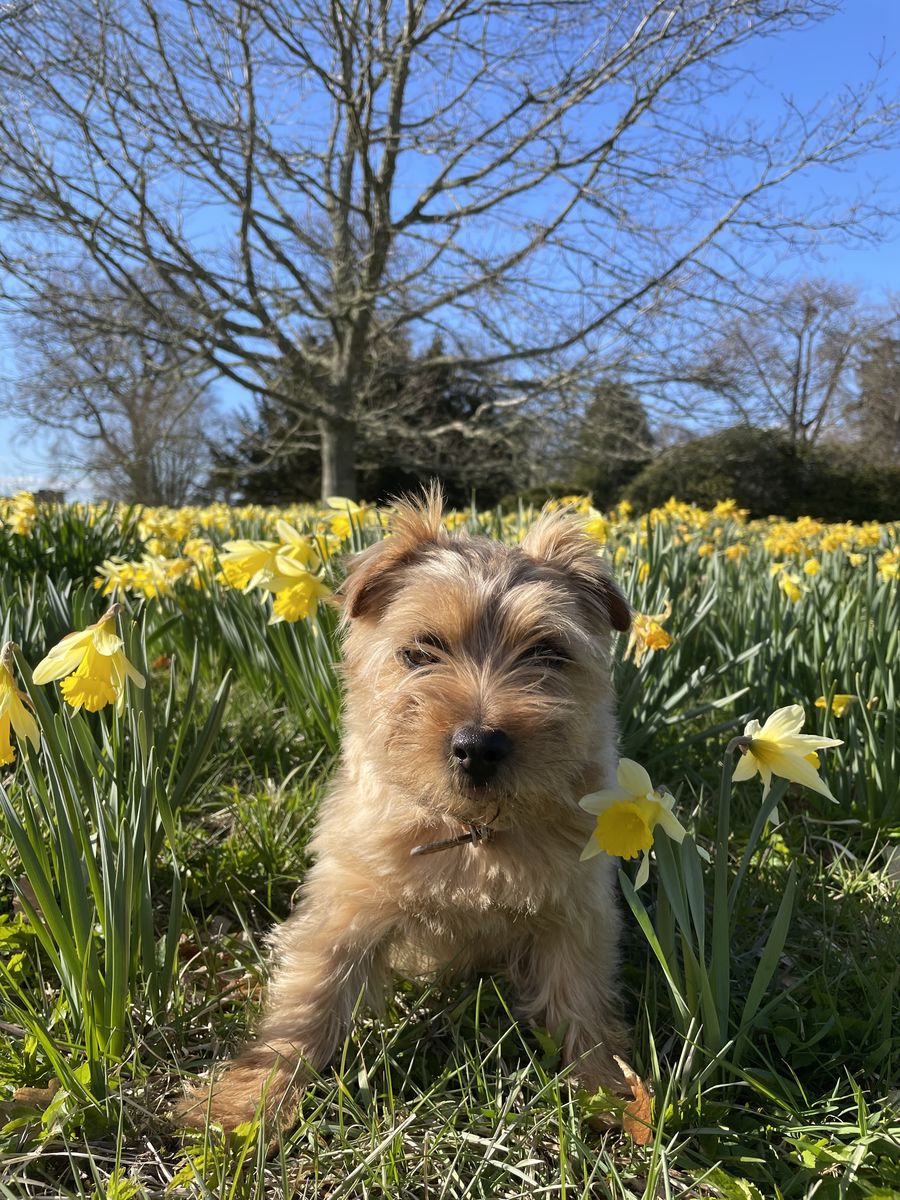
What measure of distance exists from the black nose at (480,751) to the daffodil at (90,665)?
700 mm

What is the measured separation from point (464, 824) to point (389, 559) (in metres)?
0.75

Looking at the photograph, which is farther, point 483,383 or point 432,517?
point 483,383

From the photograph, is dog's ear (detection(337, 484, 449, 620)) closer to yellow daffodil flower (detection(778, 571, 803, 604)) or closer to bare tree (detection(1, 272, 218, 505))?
yellow daffodil flower (detection(778, 571, 803, 604))

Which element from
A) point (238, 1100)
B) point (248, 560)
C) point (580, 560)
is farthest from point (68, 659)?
point (580, 560)

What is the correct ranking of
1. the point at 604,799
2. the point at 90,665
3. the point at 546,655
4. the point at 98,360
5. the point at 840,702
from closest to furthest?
the point at 604,799, the point at 90,665, the point at 546,655, the point at 840,702, the point at 98,360

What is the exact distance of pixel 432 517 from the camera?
92.1 inches

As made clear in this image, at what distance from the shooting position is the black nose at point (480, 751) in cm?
Result: 164

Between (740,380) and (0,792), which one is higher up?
(740,380)

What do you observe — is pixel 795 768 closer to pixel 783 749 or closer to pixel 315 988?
pixel 783 749

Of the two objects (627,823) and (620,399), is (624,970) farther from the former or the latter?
(620,399)

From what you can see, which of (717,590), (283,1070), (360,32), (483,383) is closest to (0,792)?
(283,1070)

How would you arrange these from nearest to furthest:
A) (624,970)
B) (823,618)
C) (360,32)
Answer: (624,970), (823,618), (360,32)

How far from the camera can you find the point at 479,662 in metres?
1.92

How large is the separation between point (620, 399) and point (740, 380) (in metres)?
1.87
